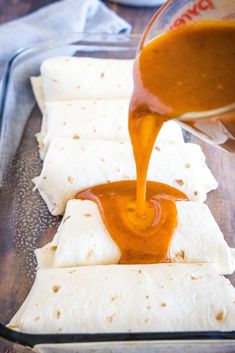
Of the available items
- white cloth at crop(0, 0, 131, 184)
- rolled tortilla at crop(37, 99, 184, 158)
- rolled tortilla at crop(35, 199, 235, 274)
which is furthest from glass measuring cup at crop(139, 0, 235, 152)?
white cloth at crop(0, 0, 131, 184)

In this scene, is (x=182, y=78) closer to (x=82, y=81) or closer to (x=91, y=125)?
(x=91, y=125)

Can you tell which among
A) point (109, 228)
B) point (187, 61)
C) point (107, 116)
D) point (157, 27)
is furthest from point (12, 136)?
point (187, 61)

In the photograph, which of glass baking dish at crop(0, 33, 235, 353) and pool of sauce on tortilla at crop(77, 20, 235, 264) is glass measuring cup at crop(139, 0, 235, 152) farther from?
glass baking dish at crop(0, 33, 235, 353)

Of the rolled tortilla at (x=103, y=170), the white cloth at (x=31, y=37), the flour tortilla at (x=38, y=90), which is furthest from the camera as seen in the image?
the flour tortilla at (x=38, y=90)

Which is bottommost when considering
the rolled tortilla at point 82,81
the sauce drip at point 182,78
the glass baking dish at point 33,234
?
the glass baking dish at point 33,234

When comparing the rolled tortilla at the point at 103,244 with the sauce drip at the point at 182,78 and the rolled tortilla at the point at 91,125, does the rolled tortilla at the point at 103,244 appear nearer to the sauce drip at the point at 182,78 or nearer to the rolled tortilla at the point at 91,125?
the sauce drip at the point at 182,78

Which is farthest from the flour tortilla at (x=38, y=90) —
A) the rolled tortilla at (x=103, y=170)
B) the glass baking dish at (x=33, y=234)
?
the rolled tortilla at (x=103, y=170)

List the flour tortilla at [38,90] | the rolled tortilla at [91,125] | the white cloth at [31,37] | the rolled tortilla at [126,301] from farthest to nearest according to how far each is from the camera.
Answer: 1. the flour tortilla at [38,90]
2. the white cloth at [31,37]
3. the rolled tortilla at [91,125]
4. the rolled tortilla at [126,301]

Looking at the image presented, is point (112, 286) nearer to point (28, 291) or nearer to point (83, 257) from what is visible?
point (83, 257)

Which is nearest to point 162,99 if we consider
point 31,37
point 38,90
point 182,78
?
point 182,78
